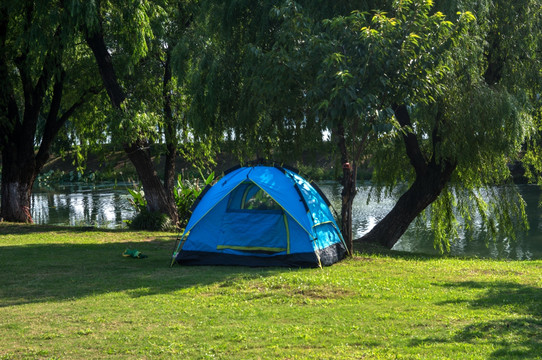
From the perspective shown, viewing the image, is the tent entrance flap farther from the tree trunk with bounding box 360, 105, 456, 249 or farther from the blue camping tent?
the tree trunk with bounding box 360, 105, 456, 249

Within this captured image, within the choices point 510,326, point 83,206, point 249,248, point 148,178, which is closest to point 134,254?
point 249,248

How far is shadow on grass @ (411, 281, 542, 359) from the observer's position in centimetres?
517

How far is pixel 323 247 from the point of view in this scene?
10039 mm

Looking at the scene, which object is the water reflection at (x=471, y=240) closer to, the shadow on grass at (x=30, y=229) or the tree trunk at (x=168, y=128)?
the tree trunk at (x=168, y=128)

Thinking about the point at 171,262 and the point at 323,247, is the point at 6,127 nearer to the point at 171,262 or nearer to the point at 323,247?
the point at 171,262

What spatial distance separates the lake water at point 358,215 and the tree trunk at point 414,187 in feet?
7.50

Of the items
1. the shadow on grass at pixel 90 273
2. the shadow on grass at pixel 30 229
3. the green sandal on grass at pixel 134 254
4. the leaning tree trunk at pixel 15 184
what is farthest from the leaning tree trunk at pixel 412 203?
the leaning tree trunk at pixel 15 184

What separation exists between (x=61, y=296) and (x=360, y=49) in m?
6.24

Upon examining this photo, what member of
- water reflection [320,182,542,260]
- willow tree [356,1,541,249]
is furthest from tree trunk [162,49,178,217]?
willow tree [356,1,541,249]

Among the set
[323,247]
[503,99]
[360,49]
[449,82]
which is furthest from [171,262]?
[503,99]

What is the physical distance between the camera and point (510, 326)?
5.89m

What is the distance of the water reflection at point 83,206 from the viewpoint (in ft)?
76.8

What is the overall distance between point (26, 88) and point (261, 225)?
390 inches

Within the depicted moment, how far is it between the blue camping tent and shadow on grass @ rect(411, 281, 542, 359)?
2726 mm
